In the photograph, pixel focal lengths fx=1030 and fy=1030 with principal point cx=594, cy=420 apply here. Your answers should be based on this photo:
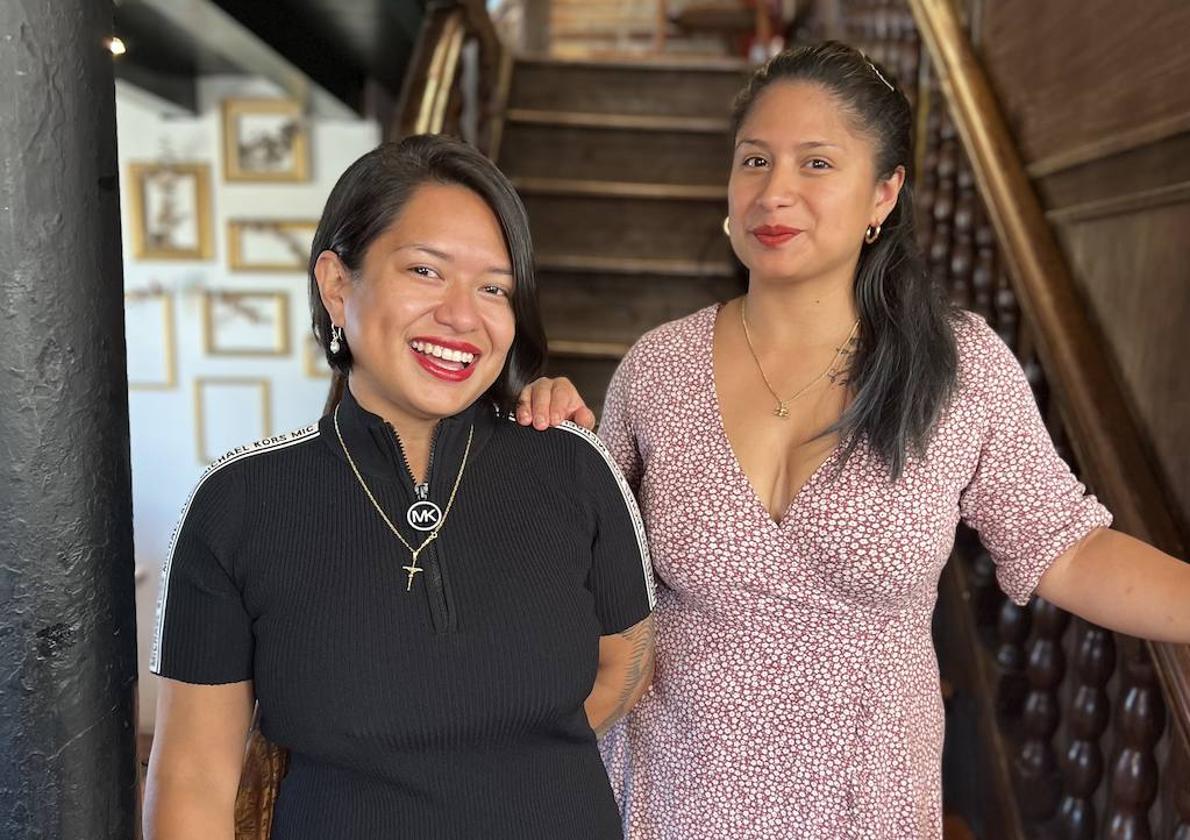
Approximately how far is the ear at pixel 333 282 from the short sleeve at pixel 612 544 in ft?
1.00

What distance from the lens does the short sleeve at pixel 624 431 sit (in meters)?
1.50

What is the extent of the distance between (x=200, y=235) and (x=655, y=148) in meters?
3.00

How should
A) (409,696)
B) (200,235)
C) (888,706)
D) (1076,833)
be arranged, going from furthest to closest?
(200,235)
(1076,833)
(888,706)
(409,696)

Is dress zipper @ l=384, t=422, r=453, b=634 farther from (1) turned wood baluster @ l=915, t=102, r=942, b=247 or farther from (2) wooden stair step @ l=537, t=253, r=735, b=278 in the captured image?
(2) wooden stair step @ l=537, t=253, r=735, b=278

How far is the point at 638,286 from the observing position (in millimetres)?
3506

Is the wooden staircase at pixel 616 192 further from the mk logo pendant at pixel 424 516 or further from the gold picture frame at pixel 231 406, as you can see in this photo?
the gold picture frame at pixel 231 406

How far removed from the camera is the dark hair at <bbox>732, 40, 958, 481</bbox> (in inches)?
51.4

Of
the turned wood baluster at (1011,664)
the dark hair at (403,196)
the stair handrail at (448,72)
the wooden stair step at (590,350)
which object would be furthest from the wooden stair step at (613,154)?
the dark hair at (403,196)

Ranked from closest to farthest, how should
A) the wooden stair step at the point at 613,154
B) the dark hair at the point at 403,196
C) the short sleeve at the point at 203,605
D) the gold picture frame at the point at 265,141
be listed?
1. the short sleeve at the point at 203,605
2. the dark hair at the point at 403,196
3. the wooden stair step at the point at 613,154
4. the gold picture frame at the point at 265,141

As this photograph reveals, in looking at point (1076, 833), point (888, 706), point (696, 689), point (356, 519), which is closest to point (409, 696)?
point (356, 519)

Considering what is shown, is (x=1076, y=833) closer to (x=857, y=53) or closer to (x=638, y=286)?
(x=857, y=53)

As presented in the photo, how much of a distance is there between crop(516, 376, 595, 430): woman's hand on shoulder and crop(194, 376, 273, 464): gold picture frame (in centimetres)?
498

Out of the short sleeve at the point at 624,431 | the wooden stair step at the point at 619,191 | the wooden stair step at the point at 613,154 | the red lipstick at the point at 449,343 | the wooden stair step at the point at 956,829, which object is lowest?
the wooden stair step at the point at 956,829

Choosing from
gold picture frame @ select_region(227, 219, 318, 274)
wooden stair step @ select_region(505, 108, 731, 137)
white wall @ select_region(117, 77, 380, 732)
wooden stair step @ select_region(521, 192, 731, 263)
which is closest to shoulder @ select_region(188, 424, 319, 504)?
wooden stair step @ select_region(521, 192, 731, 263)
